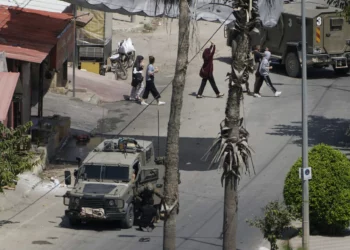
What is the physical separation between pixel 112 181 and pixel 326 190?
15.3ft

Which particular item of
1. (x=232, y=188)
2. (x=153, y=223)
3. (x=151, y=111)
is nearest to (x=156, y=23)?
(x=151, y=111)

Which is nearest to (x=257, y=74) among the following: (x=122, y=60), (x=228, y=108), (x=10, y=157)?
(x=122, y=60)

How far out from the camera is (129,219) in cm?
2103

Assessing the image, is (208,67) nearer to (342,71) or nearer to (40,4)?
(40,4)

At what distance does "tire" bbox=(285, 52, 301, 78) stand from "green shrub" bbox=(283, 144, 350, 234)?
14.4 m

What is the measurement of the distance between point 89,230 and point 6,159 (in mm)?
2613

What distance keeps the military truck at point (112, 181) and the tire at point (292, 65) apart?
13412 millimetres

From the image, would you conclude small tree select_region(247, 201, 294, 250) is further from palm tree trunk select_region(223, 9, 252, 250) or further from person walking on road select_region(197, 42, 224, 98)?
person walking on road select_region(197, 42, 224, 98)

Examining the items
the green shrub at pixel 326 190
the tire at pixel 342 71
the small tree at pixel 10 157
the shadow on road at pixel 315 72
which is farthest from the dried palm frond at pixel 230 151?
the tire at pixel 342 71

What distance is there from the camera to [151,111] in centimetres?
3142

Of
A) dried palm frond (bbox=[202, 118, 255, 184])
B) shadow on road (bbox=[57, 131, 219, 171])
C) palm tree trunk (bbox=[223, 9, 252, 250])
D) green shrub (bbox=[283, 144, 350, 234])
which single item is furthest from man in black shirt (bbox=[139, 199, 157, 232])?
shadow on road (bbox=[57, 131, 219, 171])

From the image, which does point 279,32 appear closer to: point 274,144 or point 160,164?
point 274,144

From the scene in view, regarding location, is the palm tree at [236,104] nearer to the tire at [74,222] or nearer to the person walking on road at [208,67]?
the tire at [74,222]

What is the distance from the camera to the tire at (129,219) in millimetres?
20828
